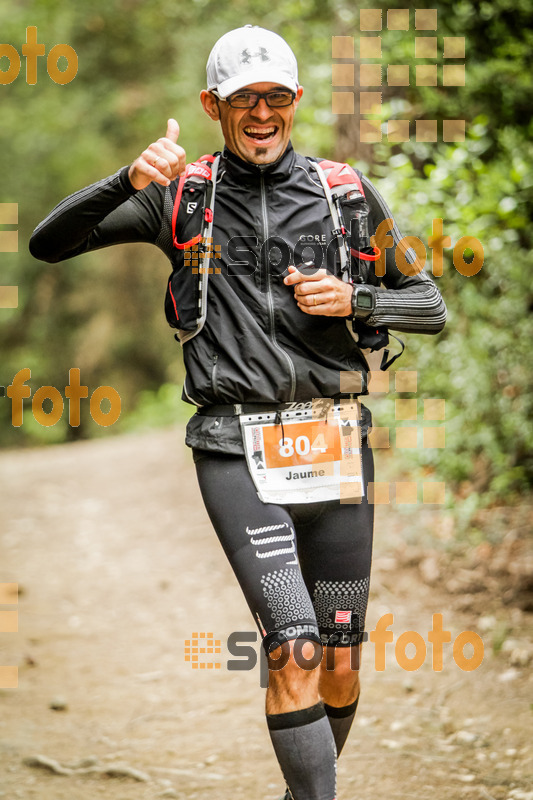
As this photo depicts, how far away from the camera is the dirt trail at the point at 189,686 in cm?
394

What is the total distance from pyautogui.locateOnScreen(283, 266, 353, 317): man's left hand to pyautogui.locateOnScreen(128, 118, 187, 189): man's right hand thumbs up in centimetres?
46

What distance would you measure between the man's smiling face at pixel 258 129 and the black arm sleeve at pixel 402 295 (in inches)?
13.2

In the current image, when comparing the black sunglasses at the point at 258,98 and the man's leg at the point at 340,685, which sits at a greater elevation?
the black sunglasses at the point at 258,98

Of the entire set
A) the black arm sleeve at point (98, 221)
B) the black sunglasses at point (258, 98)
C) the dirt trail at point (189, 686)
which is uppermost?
the black sunglasses at point (258, 98)

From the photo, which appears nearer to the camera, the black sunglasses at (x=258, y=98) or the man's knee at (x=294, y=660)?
the man's knee at (x=294, y=660)

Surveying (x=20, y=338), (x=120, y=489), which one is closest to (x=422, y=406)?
(x=120, y=489)

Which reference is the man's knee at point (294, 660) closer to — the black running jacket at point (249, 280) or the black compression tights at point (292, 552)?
the black compression tights at point (292, 552)

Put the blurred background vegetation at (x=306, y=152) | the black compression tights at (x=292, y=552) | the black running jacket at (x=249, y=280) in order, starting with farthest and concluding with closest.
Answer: the blurred background vegetation at (x=306, y=152) < the black running jacket at (x=249, y=280) < the black compression tights at (x=292, y=552)

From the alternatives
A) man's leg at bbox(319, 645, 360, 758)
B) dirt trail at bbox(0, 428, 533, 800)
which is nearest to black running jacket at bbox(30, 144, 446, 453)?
man's leg at bbox(319, 645, 360, 758)

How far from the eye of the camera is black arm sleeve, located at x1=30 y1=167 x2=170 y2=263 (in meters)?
2.77

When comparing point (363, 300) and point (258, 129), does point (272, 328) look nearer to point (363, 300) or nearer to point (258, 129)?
point (363, 300)

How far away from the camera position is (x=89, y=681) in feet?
17.6
